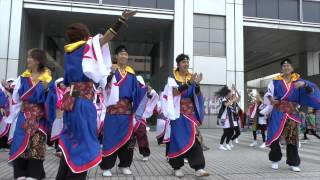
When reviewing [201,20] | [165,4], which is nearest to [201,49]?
[201,20]

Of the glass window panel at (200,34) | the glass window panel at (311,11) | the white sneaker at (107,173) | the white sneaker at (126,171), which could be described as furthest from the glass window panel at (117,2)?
the white sneaker at (107,173)

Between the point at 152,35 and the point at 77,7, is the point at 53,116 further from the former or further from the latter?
the point at 152,35

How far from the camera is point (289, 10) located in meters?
23.7

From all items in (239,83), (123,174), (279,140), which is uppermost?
(239,83)

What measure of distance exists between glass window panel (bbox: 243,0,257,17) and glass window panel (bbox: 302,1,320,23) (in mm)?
3088

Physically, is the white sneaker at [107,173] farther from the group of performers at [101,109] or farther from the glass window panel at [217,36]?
the glass window panel at [217,36]

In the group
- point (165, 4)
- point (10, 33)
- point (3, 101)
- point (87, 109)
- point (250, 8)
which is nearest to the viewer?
point (87, 109)

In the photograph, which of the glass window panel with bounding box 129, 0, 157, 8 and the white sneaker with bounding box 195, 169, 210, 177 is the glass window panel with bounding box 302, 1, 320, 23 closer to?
the glass window panel with bounding box 129, 0, 157, 8

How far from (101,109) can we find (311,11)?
63.3ft

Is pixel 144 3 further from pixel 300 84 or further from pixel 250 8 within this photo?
pixel 300 84

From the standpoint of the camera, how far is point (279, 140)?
23.5 ft

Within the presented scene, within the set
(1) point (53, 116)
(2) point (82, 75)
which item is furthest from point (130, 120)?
(2) point (82, 75)

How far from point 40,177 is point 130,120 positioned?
1.82 metres

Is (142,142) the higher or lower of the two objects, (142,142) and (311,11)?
the lower
